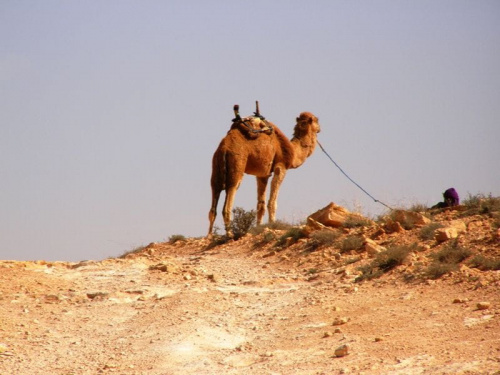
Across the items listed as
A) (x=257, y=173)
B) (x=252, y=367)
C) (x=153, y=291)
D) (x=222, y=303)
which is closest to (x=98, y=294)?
(x=153, y=291)

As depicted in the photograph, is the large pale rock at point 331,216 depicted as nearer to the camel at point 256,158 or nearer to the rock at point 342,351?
the camel at point 256,158

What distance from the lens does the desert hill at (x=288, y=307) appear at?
30.0 ft

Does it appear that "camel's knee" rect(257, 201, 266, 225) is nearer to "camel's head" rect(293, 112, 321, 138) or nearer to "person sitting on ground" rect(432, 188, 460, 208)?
"camel's head" rect(293, 112, 321, 138)

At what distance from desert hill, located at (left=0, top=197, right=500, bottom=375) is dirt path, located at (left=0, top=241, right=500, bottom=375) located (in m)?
0.03

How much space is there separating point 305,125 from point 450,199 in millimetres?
5642

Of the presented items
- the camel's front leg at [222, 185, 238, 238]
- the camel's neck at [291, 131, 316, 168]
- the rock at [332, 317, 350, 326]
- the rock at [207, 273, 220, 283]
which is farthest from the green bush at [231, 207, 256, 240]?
the rock at [332, 317, 350, 326]

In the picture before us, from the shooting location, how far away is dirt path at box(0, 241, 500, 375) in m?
8.91

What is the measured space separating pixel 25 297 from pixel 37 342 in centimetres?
234

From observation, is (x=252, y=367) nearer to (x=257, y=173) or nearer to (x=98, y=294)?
(x=98, y=294)

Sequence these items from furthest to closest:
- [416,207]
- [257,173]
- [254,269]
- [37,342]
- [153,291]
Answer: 1. [257,173]
2. [416,207]
3. [254,269]
4. [153,291]
5. [37,342]

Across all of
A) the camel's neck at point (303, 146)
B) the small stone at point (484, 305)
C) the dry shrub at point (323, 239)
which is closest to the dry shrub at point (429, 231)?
the dry shrub at point (323, 239)

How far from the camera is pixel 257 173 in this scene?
68.6ft

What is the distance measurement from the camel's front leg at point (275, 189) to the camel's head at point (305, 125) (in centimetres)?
182

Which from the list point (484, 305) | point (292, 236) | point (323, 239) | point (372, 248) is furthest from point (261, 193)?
point (484, 305)
